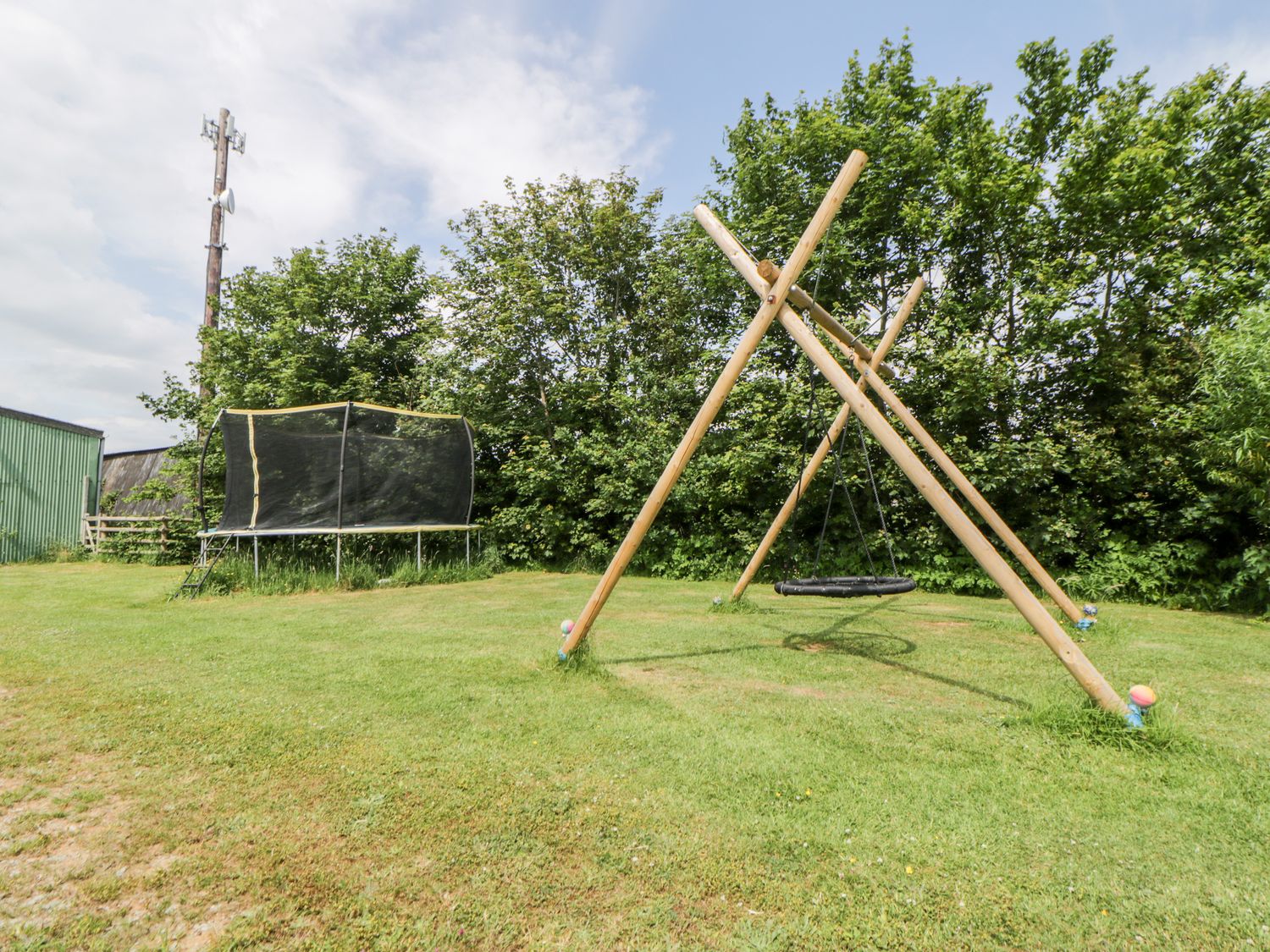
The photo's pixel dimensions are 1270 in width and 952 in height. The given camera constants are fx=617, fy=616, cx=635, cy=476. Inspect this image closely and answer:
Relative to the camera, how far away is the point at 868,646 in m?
5.36

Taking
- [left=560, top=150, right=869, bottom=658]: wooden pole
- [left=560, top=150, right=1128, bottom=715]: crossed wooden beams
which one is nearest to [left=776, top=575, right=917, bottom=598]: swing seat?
[left=560, top=150, right=1128, bottom=715]: crossed wooden beams

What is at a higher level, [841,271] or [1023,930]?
[841,271]

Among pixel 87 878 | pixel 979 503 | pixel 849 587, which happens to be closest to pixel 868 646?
pixel 849 587

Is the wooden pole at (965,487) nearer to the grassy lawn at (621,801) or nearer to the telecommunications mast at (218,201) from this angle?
the grassy lawn at (621,801)

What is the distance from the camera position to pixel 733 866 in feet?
6.77

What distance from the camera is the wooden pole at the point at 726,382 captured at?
13.2ft

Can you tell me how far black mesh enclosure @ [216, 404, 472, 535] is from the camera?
8.88m

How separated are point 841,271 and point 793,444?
3277mm

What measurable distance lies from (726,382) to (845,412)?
5.78 ft

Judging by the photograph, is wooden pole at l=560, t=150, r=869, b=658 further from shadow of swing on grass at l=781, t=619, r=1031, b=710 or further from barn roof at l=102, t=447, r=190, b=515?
barn roof at l=102, t=447, r=190, b=515

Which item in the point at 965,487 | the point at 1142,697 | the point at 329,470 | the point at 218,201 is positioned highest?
the point at 218,201

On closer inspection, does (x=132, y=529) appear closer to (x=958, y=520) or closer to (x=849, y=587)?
(x=849, y=587)

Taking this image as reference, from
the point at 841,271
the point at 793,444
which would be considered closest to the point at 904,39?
the point at 841,271

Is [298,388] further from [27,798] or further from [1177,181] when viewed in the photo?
[1177,181]
